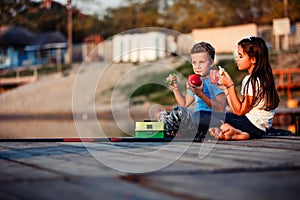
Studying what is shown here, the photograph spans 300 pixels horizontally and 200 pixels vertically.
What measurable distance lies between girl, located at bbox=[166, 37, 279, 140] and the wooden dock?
2.07 feet

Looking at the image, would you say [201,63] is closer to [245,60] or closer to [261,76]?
[245,60]

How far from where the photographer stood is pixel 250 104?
13.5ft

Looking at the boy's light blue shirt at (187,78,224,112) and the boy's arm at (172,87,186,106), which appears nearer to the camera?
the boy's light blue shirt at (187,78,224,112)

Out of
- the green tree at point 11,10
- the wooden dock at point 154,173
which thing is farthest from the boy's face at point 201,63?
the green tree at point 11,10

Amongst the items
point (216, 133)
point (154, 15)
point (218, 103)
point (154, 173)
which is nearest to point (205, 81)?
point (218, 103)

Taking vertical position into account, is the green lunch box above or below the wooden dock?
above

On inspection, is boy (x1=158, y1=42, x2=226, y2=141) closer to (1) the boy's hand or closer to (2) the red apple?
(1) the boy's hand

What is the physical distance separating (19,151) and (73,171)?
1.17 meters

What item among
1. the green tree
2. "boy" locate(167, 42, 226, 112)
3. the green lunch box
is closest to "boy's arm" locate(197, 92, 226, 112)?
"boy" locate(167, 42, 226, 112)

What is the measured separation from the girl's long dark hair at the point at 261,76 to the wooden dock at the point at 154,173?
663 mm

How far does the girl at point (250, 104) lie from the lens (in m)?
4.09

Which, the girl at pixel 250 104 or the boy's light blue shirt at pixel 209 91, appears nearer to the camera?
the girl at pixel 250 104

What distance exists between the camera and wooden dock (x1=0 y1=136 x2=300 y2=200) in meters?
1.93

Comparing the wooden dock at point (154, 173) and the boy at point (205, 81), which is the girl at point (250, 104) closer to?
the boy at point (205, 81)
